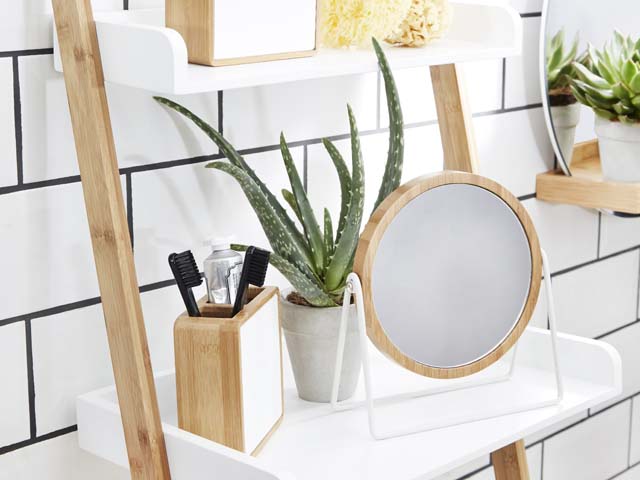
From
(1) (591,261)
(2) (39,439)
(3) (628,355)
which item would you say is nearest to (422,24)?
(2) (39,439)

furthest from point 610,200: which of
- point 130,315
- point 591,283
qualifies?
point 130,315

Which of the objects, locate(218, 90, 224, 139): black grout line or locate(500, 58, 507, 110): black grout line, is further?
locate(500, 58, 507, 110): black grout line

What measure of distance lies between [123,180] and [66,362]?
17cm

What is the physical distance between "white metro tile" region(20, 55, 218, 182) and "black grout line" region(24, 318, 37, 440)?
0.43 feet

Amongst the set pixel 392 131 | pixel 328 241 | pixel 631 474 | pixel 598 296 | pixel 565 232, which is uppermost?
pixel 392 131

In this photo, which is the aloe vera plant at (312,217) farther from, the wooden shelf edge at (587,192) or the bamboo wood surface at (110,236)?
the wooden shelf edge at (587,192)

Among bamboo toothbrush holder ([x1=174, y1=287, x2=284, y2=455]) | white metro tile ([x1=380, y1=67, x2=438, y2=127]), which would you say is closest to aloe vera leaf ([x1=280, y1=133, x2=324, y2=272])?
bamboo toothbrush holder ([x1=174, y1=287, x2=284, y2=455])

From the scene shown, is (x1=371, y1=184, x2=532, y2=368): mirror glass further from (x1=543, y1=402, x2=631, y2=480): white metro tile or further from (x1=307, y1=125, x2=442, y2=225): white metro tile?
(x1=543, y1=402, x2=631, y2=480): white metro tile

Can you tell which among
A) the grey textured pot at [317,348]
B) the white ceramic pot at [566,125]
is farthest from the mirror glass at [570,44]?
the grey textured pot at [317,348]

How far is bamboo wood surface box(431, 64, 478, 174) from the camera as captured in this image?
3.41 feet

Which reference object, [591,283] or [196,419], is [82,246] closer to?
[196,419]

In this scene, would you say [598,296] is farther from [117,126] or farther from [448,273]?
[117,126]

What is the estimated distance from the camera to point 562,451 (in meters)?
1.44

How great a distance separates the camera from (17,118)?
2.55 feet
